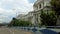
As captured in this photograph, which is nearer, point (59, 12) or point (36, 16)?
point (59, 12)

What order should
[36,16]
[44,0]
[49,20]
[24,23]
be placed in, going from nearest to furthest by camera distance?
[49,20] < [44,0] < [36,16] < [24,23]

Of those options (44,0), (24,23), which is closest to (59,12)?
(44,0)

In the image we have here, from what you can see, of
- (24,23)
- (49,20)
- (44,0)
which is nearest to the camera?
(49,20)

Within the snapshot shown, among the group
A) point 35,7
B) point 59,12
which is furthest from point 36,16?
point 59,12

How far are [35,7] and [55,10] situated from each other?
97.1 feet

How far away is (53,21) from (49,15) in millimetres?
2033

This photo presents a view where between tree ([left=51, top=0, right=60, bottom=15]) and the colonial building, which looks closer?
tree ([left=51, top=0, right=60, bottom=15])

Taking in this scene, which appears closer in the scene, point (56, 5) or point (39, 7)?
point (56, 5)

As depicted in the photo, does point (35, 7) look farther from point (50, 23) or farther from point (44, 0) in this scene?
point (50, 23)

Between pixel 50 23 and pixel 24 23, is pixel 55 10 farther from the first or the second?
pixel 24 23

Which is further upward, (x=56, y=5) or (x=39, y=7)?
(x=39, y=7)

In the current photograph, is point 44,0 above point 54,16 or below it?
above

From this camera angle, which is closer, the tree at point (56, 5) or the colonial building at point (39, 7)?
the tree at point (56, 5)

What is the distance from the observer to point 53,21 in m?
52.1
